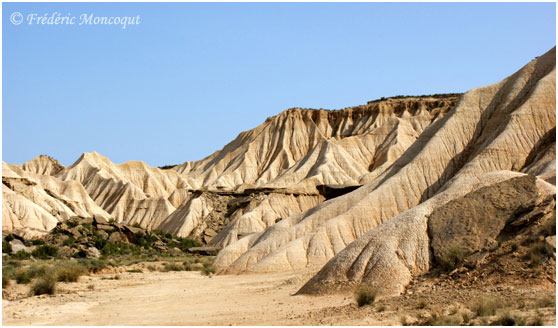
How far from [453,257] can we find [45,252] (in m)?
31.4

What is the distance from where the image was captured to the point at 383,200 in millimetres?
37219

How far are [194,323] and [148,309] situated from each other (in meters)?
4.01

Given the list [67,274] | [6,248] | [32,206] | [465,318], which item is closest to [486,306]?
[465,318]

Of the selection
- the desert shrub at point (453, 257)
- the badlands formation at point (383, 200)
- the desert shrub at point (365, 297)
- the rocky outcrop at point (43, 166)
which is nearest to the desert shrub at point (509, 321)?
the desert shrub at point (365, 297)

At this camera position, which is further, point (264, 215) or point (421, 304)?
point (264, 215)

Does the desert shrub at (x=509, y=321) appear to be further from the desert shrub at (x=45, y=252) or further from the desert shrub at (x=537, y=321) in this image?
the desert shrub at (x=45, y=252)

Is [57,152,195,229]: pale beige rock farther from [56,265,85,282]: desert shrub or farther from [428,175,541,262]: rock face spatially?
[428,175,541,262]: rock face

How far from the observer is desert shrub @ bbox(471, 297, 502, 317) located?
15.3 meters

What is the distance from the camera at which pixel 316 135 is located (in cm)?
10544

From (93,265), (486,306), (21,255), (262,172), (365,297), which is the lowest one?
(486,306)

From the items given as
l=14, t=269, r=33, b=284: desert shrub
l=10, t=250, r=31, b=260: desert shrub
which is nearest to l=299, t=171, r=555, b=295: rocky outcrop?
l=14, t=269, r=33, b=284: desert shrub

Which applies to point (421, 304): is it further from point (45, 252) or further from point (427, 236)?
point (45, 252)

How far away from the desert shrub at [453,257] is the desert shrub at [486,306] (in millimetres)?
3426

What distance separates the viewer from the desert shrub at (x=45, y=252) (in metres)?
43.6
